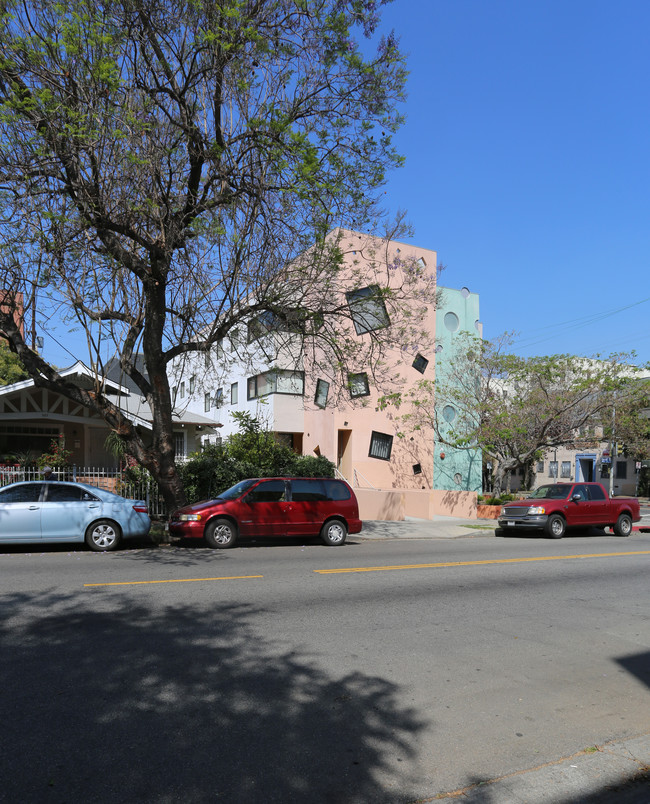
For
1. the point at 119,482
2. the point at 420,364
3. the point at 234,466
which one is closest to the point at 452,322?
the point at 420,364

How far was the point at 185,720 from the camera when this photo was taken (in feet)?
14.5

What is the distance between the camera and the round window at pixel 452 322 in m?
29.0

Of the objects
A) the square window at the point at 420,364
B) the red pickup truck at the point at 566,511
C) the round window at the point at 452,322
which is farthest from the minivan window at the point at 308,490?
the round window at the point at 452,322

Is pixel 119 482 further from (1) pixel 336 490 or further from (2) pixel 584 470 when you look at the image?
(2) pixel 584 470

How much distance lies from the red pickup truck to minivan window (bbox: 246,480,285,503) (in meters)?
7.87

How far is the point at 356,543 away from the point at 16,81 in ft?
40.4

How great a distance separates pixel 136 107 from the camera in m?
11.6

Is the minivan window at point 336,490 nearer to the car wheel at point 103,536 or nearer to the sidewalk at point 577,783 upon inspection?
the car wheel at point 103,536

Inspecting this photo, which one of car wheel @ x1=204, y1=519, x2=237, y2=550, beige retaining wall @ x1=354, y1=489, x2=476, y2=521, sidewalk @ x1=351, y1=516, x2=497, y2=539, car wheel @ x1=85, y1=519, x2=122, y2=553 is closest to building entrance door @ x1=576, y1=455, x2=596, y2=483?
beige retaining wall @ x1=354, y1=489, x2=476, y2=521

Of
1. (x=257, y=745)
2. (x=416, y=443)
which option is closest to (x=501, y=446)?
(x=416, y=443)

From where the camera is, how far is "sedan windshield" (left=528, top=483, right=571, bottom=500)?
18.9 m

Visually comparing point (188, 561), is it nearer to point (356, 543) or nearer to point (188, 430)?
point (356, 543)

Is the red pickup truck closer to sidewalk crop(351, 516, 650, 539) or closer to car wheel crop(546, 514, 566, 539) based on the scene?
car wheel crop(546, 514, 566, 539)

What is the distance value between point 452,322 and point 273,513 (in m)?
17.7
